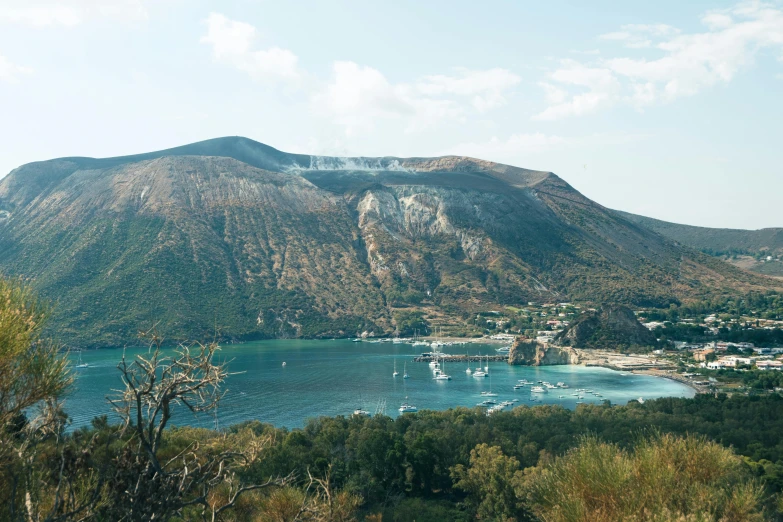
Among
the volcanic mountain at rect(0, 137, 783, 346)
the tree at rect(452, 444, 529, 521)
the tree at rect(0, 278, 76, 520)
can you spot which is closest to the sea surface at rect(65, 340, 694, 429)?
the tree at rect(452, 444, 529, 521)

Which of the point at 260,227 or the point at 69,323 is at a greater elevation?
the point at 260,227

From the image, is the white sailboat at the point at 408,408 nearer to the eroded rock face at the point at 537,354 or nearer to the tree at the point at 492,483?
the tree at the point at 492,483

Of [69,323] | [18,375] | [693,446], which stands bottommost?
[69,323]

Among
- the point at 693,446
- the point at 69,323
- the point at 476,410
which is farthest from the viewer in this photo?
the point at 69,323

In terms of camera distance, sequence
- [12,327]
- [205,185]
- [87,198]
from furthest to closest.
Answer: [205,185] → [87,198] → [12,327]

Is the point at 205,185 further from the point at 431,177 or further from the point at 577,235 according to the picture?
the point at 577,235

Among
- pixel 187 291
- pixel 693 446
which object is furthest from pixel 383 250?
pixel 693 446

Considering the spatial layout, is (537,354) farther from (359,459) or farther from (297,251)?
(297,251)
